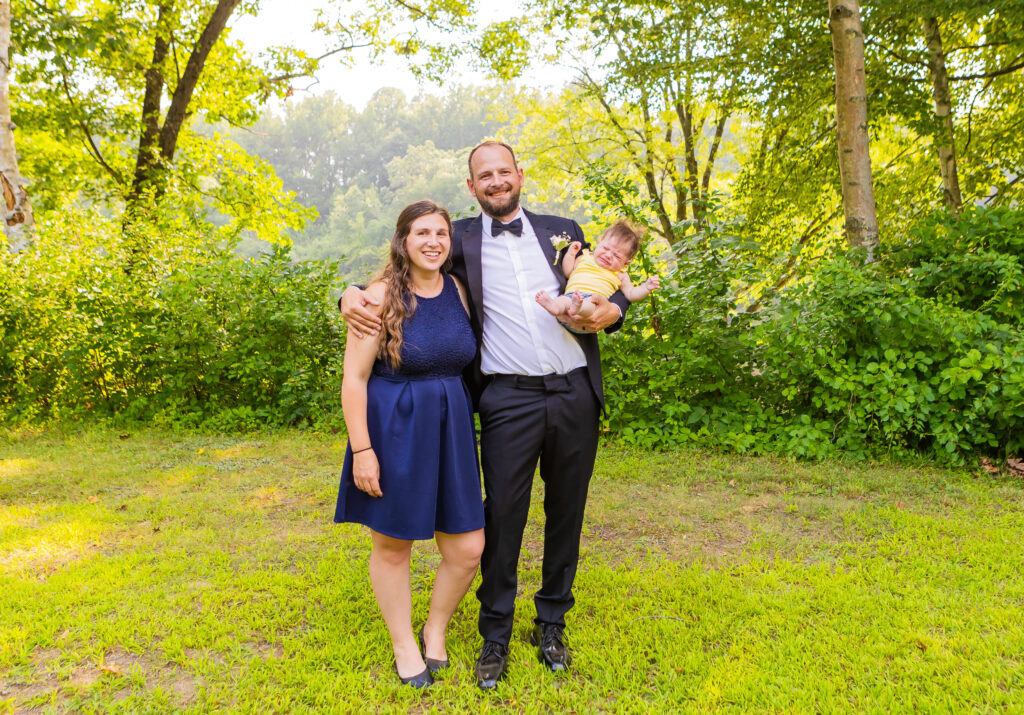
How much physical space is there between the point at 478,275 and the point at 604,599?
1806 millimetres

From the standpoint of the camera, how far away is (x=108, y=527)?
15.1ft

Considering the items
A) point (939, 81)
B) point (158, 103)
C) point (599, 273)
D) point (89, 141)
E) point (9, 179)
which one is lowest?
point (599, 273)

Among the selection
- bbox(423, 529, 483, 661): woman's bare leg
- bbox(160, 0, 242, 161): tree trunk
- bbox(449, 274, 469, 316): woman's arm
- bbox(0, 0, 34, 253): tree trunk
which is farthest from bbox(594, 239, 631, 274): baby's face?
bbox(160, 0, 242, 161): tree trunk

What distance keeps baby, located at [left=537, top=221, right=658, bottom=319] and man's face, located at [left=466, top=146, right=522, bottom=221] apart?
0.32 meters

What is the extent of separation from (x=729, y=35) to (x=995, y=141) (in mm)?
5041

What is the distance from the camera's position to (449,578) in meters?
2.79

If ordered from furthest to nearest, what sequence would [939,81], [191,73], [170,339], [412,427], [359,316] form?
[191,73], [939,81], [170,339], [412,427], [359,316]

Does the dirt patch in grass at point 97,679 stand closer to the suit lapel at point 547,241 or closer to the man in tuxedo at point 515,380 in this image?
the man in tuxedo at point 515,380

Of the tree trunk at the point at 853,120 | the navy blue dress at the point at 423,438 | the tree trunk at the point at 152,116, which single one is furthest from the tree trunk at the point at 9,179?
the tree trunk at the point at 853,120

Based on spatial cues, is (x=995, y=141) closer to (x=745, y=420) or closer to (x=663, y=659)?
(x=745, y=420)

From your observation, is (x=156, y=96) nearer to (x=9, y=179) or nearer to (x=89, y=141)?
(x=89, y=141)

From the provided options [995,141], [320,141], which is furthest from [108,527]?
[320,141]

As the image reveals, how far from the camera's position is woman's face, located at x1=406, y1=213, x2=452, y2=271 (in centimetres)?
263

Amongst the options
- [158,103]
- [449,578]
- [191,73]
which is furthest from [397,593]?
[158,103]
